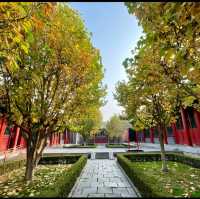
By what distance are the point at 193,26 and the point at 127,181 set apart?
8998 mm

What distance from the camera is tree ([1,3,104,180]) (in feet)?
27.1

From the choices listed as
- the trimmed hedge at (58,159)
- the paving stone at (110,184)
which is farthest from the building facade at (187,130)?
the paving stone at (110,184)

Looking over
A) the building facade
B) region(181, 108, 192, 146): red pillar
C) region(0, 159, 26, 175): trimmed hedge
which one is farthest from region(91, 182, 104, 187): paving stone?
region(181, 108, 192, 146): red pillar

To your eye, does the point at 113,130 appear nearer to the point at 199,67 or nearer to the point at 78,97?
the point at 78,97

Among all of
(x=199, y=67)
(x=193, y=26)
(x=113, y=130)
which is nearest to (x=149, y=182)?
(x=199, y=67)

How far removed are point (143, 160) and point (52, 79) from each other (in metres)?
13.5

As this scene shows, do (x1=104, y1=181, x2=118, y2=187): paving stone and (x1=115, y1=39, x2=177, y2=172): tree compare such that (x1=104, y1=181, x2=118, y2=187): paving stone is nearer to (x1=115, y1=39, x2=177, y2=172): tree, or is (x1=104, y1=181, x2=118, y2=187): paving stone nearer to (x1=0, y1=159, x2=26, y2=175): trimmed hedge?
(x1=115, y1=39, x2=177, y2=172): tree

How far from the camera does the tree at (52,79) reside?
326 inches

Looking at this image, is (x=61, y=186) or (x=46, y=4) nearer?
A: (x=46, y=4)

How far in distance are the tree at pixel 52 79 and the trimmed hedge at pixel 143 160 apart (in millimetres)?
4736

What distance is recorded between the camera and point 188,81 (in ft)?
22.5

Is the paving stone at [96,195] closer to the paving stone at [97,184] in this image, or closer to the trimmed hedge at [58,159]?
the paving stone at [97,184]

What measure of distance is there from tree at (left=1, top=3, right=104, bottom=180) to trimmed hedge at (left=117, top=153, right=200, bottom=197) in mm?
4736

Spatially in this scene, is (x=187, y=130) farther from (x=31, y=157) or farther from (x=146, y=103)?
(x=31, y=157)
